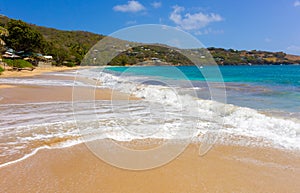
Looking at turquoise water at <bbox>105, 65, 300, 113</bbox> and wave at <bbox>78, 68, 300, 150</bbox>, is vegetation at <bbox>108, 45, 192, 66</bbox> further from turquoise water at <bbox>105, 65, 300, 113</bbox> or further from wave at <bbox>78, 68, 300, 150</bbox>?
wave at <bbox>78, 68, 300, 150</bbox>

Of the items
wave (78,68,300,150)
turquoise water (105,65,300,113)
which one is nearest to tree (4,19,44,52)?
turquoise water (105,65,300,113)

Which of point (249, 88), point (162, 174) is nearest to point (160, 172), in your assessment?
point (162, 174)

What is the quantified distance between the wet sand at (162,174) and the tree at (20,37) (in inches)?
1762

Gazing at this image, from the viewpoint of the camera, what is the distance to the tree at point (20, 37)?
42375mm

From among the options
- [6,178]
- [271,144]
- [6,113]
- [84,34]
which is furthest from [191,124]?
[84,34]

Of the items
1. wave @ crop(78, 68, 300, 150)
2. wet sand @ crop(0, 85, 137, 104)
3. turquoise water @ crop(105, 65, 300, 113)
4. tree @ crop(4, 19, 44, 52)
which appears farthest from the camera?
tree @ crop(4, 19, 44, 52)

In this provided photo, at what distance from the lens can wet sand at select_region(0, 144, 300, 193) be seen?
322 centimetres

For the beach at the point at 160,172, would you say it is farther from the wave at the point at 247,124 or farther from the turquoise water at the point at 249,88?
the turquoise water at the point at 249,88

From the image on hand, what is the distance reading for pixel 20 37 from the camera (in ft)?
140

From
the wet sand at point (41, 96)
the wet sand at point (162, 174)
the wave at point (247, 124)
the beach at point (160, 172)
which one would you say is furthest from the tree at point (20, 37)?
the wet sand at point (162, 174)

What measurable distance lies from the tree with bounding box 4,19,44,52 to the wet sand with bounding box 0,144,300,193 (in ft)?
147

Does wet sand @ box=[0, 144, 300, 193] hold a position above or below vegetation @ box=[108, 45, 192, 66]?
below

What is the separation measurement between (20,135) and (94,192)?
309 centimetres

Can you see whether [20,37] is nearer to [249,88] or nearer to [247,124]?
[249,88]
